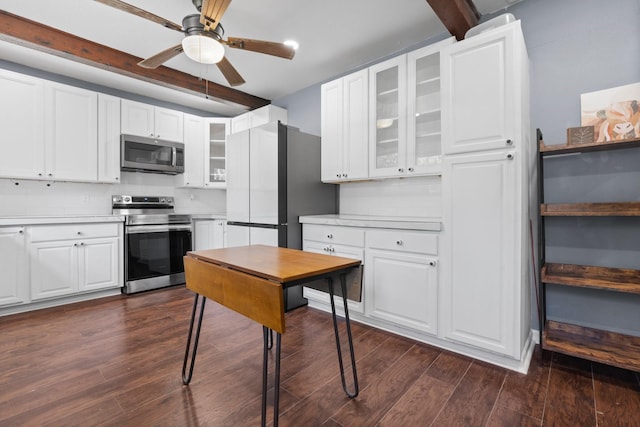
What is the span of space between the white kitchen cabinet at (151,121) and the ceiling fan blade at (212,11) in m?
2.35

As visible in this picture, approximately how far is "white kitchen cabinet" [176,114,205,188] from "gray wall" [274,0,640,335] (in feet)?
13.2

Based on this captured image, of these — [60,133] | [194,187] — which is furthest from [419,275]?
[60,133]

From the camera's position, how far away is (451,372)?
1938 millimetres

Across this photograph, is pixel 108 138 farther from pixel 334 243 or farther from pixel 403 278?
pixel 403 278

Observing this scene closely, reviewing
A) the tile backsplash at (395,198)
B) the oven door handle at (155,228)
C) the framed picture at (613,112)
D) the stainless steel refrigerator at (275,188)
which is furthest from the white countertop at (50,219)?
the framed picture at (613,112)

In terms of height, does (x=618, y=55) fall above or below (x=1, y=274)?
above

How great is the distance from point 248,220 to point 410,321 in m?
1.95

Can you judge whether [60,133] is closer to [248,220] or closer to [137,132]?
[137,132]

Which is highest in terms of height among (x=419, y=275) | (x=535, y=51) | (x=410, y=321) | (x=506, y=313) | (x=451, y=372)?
(x=535, y=51)

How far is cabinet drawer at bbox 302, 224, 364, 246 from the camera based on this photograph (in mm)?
2673

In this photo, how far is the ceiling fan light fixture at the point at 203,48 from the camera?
223 cm

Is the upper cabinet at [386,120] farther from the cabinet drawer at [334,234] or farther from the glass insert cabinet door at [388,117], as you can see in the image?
the cabinet drawer at [334,234]

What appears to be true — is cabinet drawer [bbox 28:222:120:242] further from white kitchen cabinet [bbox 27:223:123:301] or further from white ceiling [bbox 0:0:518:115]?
white ceiling [bbox 0:0:518:115]

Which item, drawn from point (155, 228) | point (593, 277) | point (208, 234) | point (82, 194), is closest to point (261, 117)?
point (208, 234)
